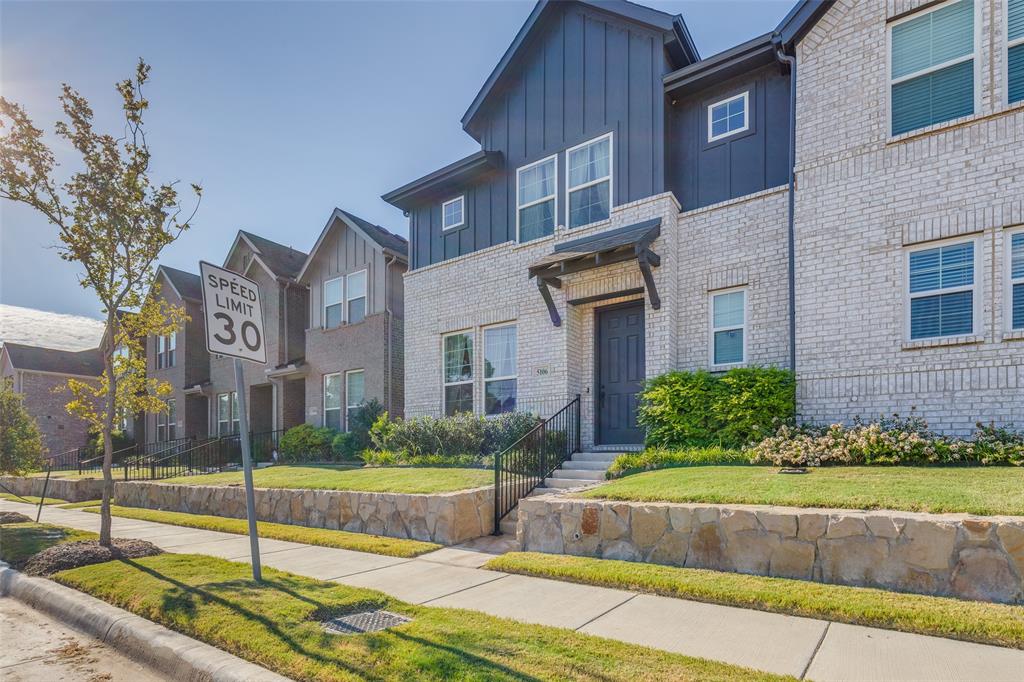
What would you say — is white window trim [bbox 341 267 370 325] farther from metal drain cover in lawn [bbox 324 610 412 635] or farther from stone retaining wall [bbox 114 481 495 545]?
metal drain cover in lawn [bbox 324 610 412 635]

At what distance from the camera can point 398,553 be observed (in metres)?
7.25

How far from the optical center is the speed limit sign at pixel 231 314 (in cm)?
537

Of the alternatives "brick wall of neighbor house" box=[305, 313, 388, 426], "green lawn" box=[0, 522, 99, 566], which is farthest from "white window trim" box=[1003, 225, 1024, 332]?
"brick wall of neighbor house" box=[305, 313, 388, 426]

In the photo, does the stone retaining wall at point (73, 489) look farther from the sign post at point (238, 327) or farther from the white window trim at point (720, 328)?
the white window trim at point (720, 328)

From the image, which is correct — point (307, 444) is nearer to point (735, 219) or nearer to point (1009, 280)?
point (735, 219)

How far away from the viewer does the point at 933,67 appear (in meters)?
8.60

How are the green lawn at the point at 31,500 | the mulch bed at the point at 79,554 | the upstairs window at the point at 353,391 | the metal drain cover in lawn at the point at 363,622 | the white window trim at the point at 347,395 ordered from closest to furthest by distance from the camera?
the metal drain cover in lawn at the point at 363,622
the mulch bed at the point at 79,554
the green lawn at the point at 31,500
the white window trim at the point at 347,395
the upstairs window at the point at 353,391

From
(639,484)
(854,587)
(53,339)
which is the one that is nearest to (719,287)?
(639,484)

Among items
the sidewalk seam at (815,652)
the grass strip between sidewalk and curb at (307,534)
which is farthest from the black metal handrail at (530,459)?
the sidewalk seam at (815,652)

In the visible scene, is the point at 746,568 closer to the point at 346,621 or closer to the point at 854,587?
the point at 854,587

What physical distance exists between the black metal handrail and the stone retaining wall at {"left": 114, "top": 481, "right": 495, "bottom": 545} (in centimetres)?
24

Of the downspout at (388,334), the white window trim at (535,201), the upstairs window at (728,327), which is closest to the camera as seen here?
the upstairs window at (728,327)

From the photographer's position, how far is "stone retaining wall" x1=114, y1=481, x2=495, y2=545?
7.98 m

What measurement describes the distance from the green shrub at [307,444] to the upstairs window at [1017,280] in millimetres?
15714
